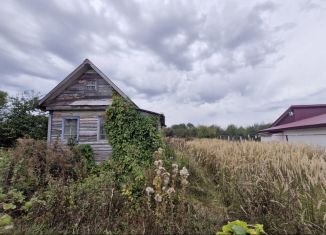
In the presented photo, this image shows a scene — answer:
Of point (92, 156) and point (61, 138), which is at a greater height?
point (61, 138)

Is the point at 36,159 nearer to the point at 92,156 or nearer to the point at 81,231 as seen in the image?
the point at 92,156

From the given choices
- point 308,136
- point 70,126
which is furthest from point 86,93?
point 308,136

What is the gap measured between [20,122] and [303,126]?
66.3 feet

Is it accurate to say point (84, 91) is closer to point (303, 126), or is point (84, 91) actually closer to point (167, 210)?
point (167, 210)

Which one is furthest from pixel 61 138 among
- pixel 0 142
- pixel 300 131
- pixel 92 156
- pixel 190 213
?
pixel 300 131

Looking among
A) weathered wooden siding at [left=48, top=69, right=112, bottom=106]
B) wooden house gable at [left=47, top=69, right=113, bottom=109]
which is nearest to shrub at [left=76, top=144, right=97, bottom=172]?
wooden house gable at [left=47, top=69, right=113, bottom=109]

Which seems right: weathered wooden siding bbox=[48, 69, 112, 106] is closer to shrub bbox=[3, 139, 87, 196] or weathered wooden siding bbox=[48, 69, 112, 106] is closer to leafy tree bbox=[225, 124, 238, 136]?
shrub bbox=[3, 139, 87, 196]

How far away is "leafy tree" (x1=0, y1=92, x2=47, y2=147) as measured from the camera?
15.2 metres

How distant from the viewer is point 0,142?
49.2ft

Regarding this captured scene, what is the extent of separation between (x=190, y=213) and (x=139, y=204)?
1155 millimetres

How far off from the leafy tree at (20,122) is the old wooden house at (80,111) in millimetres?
6882

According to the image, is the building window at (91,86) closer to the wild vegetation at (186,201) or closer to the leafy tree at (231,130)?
the wild vegetation at (186,201)

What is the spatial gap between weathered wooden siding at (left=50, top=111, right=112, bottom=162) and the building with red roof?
8.83 m

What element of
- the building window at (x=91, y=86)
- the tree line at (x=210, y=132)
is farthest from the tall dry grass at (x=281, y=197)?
the tree line at (x=210, y=132)
